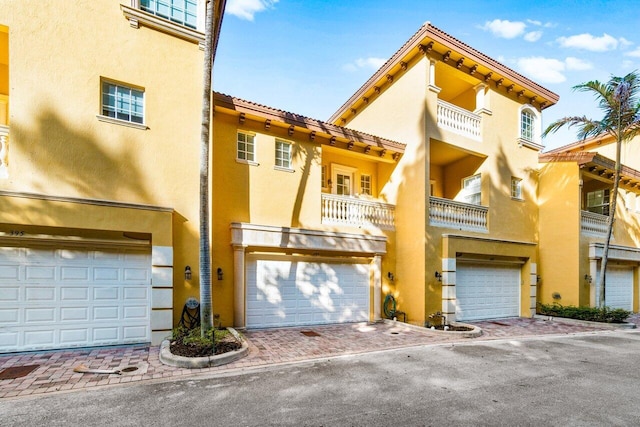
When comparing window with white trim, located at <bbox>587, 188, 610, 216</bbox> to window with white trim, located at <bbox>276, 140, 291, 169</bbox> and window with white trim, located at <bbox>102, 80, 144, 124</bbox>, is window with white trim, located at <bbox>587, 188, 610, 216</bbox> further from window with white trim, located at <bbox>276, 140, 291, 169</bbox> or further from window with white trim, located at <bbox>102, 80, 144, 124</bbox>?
window with white trim, located at <bbox>102, 80, 144, 124</bbox>

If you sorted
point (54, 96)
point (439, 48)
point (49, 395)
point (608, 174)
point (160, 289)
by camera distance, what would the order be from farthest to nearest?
1. point (608, 174)
2. point (439, 48)
3. point (160, 289)
4. point (54, 96)
5. point (49, 395)

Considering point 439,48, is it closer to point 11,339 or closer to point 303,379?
point 303,379

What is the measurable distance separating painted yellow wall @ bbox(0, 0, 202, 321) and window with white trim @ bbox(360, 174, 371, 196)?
22.7 ft

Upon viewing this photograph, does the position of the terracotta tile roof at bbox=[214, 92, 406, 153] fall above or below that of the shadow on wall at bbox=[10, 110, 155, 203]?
above

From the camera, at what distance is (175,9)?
8625 mm

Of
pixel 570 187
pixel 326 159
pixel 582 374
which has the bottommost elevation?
pixel 582 374

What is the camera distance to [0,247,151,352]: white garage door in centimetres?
685

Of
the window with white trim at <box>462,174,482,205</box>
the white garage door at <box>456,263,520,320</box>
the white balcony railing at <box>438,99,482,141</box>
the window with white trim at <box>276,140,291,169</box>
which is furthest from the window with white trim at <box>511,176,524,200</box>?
the window with white trim at <box>276,140,291,169</box>

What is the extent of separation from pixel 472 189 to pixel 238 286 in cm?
1010

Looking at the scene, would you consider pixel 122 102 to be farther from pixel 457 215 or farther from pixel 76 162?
pixel 457 215

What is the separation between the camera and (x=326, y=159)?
12.6 m

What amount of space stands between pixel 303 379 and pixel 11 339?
625 cm

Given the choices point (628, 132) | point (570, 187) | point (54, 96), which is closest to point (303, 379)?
point (54, 96)

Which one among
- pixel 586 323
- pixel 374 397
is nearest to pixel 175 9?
pixel 374 397
